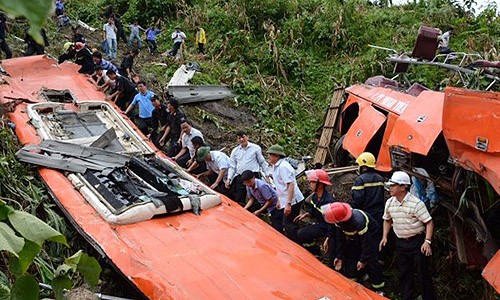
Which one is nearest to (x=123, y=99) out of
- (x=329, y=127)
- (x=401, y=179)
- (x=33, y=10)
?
(x=329, y=127)

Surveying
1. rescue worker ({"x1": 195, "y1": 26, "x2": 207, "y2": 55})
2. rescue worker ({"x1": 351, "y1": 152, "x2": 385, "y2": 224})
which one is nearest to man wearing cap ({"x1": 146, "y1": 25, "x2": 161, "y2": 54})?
rescue worker ({"x1": 195, "y1": 26, "x2": 207, "y2": 55})

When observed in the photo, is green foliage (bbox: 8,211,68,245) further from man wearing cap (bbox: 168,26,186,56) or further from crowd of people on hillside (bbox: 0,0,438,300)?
man wearing cap (bbox: 168,26,186,56)

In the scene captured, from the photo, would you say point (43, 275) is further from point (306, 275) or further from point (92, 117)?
point (92, 117)

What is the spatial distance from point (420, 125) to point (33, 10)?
15.3 ft

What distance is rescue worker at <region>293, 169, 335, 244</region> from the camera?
17.4 feet

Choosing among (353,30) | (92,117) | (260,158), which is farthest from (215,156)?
(353,30)

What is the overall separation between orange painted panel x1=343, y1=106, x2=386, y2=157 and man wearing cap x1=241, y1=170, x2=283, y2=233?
1097 millimetres

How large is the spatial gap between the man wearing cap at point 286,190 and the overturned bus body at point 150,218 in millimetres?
588

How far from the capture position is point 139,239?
14.5 ft

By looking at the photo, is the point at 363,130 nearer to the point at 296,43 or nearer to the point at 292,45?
the point at 292,45

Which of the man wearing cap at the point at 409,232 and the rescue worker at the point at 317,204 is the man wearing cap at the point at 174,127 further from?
the man wearing cap at the point at 409,232

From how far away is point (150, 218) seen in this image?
4.88 meters

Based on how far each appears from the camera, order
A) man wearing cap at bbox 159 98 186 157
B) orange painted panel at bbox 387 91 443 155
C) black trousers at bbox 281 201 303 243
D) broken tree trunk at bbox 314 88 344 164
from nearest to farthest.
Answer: orange painted panel at bbox 387 91 443 155 < black trousers at bbox 281 201 303 243 < man wearing cap at bbox 159 98 186 157 < broken tree trunk at bbox 314 88 344 164

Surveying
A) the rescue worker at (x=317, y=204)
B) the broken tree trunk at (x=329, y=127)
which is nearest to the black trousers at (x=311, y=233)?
the rescue worker at (x=317, y=204)
